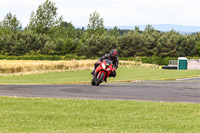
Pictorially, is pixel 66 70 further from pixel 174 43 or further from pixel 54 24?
pixel 54 24

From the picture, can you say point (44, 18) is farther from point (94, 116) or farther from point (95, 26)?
point (94, 116)

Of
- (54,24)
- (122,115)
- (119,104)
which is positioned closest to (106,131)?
(122,115)

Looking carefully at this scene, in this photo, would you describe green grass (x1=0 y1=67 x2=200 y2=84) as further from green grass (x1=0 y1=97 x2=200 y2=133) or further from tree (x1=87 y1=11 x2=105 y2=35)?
tree (x1=87 y1=11 x2=105 y2=35)

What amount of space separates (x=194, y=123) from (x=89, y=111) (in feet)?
13.4

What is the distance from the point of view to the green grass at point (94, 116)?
11281 mm

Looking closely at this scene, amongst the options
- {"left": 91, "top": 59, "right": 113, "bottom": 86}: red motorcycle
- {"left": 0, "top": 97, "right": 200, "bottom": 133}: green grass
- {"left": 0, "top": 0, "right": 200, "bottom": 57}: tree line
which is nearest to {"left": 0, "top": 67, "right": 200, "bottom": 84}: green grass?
{"left": 91, "top": 59, "right": 113, "bottom": 86}: red motorcycle

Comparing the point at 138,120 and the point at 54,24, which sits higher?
the point at 54,24

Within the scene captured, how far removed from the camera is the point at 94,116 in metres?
13.4

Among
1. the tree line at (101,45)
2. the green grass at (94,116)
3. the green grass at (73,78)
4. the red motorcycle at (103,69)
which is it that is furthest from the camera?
the tree line at (101,45)

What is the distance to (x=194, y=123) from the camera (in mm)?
12062

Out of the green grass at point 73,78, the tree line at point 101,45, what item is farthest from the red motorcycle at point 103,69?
the tree line at point 101,45

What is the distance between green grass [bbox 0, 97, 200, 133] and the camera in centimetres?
1128

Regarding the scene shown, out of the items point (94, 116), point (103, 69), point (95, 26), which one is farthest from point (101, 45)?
point (94, 116)

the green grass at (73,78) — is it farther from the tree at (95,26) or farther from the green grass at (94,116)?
the tree at (95,26)
